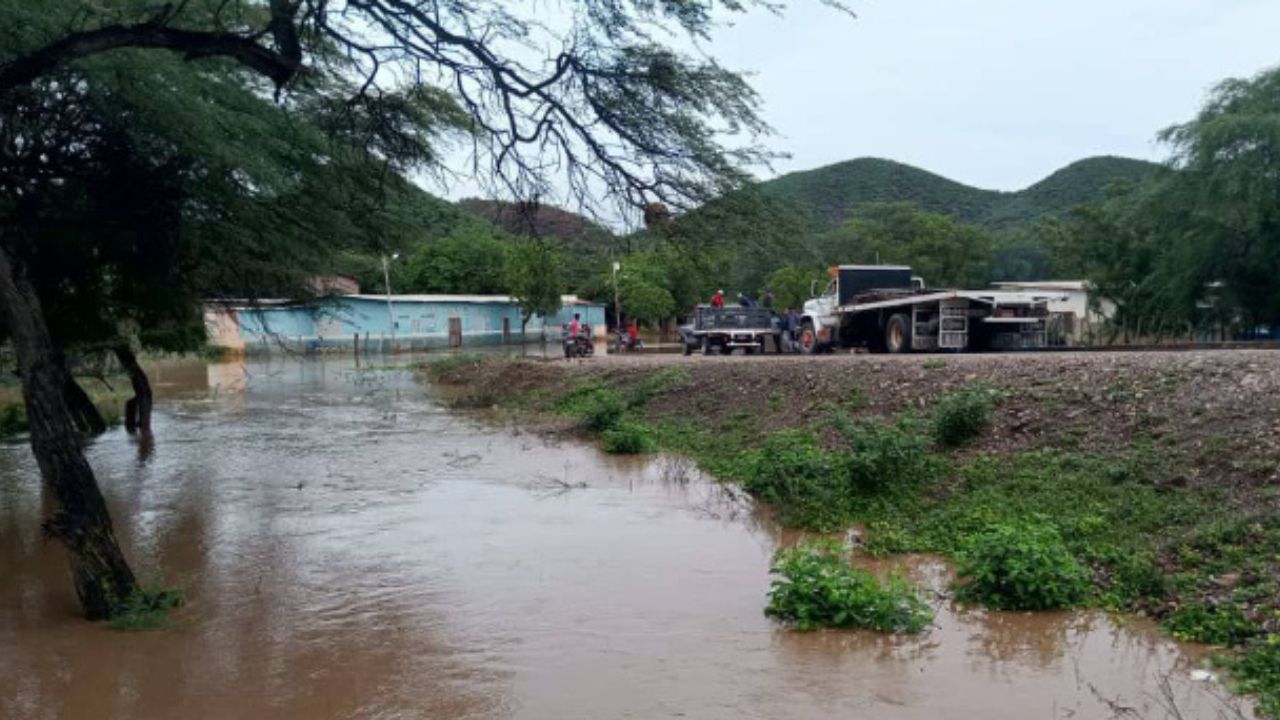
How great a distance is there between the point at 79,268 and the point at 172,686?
7.06m

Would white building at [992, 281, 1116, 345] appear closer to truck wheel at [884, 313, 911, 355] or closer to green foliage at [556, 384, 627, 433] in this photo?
truck wheel at [884, 313, 911, 355]

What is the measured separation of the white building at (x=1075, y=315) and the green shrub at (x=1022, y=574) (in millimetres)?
14874

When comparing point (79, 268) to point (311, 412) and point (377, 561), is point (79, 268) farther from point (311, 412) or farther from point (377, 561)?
point (311, 412)

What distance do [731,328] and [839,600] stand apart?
21446 millimetres

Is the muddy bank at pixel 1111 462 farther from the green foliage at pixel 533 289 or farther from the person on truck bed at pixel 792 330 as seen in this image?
the green foliage at pixel 533 289

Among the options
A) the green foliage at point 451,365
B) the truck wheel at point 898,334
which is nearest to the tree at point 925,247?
the green foliage at point 451,365

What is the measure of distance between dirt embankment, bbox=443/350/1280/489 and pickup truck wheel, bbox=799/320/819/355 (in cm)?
678

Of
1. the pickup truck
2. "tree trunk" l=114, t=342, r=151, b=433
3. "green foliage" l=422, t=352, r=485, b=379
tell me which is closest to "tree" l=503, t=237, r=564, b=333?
"green foliage" l=422, t=352, r=485, b=379

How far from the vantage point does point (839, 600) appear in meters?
7.01

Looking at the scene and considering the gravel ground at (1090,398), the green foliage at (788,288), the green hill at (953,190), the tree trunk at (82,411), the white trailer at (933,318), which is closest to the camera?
the gravel ground at (1090,398)

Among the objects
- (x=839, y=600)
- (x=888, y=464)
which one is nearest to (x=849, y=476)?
(x=888, y=464)

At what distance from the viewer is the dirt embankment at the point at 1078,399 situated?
8953 millimetres

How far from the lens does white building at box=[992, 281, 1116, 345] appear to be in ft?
88.2

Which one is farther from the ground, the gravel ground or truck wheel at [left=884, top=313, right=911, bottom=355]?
truck wheel at [left=884, top=313, right=911, bottom=355]
